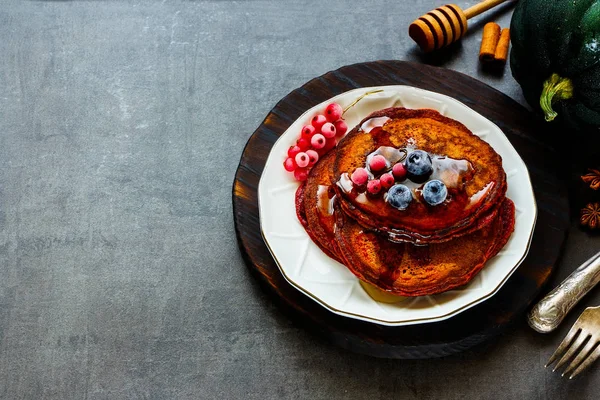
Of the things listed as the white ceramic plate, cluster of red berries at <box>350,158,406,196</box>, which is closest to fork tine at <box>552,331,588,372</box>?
the white ceramic plate

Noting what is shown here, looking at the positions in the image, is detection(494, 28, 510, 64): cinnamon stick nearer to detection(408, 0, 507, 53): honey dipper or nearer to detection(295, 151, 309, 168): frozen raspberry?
detection(408, 0, 507, 53): honey dipper

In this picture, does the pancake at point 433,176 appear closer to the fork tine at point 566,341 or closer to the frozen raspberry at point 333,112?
the frozen raspberry at point 333,112

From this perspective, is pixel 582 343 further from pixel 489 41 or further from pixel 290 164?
pixel 489 41

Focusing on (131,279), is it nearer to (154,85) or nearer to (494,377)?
(154,85)

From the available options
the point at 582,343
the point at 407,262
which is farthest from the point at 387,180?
the point at 582,343

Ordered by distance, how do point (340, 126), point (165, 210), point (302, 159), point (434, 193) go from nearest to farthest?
1. point (434, 193)
2. point (302, 159)
3. point (340, 126)
4. point (165, 210)

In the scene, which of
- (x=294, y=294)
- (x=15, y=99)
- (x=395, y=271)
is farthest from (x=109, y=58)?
(x=395, y=271)

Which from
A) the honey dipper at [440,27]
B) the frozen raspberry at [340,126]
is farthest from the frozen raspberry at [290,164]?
the honey dipper at [440,27]
